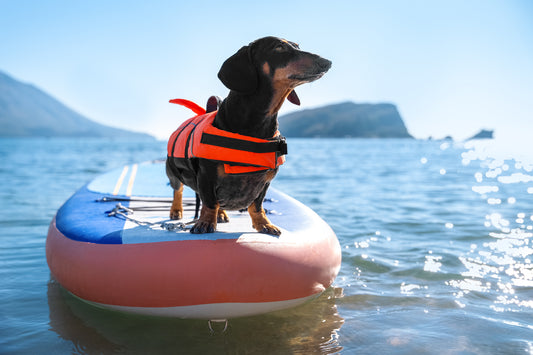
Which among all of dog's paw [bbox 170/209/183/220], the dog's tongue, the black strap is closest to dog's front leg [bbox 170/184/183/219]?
dog's paw [bbox 170/209/183/220]

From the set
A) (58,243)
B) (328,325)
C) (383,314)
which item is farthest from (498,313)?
(58,243)

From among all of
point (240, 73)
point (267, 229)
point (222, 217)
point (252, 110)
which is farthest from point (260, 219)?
point (240, 73)

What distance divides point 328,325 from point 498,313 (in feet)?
4.48

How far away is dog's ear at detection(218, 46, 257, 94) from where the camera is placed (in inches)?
101

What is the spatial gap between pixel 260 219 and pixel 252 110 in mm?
822

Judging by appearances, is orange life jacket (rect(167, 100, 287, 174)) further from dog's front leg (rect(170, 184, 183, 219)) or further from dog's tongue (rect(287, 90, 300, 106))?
dog's front leg (rect(170, 184, 183, 219))

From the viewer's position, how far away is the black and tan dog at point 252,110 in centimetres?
246

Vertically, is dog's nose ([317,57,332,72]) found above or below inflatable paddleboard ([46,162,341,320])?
above

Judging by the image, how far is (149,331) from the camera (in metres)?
3.01

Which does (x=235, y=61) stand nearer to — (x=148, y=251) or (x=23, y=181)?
(x=148, y=251)

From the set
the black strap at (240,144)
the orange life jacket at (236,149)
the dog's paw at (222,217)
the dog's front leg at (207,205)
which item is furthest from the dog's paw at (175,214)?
the black strap at (240,144)

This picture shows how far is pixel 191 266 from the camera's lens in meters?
2.64

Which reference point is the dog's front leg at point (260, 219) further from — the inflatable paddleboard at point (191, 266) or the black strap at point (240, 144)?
the black strap at point (240, 144)

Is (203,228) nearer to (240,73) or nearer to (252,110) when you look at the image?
(252,110)
